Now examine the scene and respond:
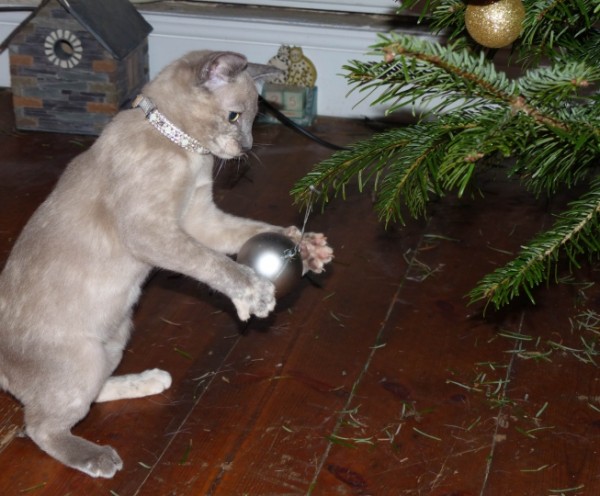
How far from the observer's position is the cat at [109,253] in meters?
1.65

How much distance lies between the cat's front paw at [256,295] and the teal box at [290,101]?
5.37ft

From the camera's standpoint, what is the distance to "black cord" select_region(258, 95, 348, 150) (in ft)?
10.0

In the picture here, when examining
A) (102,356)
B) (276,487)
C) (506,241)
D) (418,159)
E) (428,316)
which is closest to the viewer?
(418,159)

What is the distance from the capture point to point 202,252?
1.67 m

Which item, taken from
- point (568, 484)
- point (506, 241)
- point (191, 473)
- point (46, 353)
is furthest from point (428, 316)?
point (46, 353)

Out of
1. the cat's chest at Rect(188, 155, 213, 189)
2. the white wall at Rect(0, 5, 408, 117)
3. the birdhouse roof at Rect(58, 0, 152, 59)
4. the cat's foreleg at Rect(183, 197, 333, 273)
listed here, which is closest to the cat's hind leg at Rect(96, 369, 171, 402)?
the cat's foreleg at Rect(183, 197, 333, 273)

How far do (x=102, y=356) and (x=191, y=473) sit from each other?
0.97 ft

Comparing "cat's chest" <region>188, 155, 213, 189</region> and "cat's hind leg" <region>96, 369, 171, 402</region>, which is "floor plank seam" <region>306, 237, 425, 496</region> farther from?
"cat's chest" <region>188, 155, 213, 189</region>

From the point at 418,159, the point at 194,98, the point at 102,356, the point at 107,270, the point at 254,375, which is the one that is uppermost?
the point at 418,159

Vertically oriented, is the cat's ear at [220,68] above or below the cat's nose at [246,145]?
above

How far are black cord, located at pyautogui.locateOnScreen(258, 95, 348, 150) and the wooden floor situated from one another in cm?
51

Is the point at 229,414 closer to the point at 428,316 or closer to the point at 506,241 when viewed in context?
the point at 428,316

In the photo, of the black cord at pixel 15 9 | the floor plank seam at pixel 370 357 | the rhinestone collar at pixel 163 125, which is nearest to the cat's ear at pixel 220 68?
the rhinestone collar at pixel 163 125

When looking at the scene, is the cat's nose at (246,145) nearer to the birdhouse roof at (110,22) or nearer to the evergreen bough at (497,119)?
the evergreen bough at (497,119)
